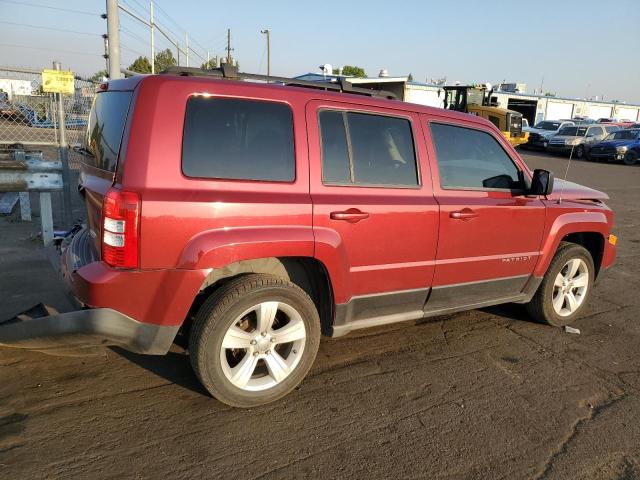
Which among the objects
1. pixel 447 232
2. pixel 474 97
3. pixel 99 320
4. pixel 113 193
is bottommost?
pixel 99 320

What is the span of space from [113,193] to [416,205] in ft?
6.45

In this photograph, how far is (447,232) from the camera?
3717 millimetres

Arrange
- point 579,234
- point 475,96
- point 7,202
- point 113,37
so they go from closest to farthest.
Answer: point 579,234, point 113,37, point 7,202, point 475,96

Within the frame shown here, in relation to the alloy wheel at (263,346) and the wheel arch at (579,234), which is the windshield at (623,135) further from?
the alloy wheel at (263,346)

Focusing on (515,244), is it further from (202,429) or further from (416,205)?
(202,429)

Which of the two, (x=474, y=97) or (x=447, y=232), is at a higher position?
(x=474, y=97)

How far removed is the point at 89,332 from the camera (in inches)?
108

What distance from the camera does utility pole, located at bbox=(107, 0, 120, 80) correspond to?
22.3 ft

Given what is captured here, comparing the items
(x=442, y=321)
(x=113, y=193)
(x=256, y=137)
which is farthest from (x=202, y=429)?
(x=442, y=321)

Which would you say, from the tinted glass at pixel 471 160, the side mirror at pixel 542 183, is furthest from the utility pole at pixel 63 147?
the side mirror at pixel 542 183

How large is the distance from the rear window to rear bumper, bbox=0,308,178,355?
83 centimetres

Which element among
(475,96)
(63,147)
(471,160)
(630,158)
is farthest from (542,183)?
(630,158)

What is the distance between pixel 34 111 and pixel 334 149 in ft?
19.0

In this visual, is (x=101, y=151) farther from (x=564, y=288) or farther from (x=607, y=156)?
(x=607, y=156)
